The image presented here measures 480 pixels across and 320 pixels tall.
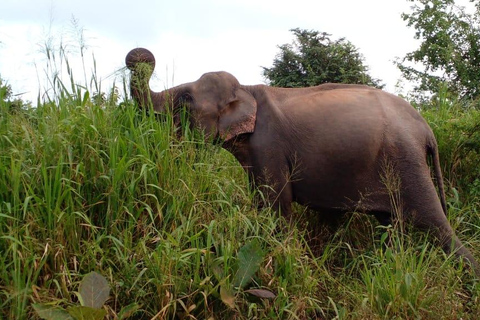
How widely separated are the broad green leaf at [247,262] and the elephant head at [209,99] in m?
1.19

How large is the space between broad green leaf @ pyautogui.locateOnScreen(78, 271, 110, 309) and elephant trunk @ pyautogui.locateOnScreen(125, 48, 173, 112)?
1426mm

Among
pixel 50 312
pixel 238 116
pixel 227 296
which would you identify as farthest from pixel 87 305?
pixel 238 116

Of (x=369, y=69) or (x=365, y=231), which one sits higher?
(x=369, y=69)

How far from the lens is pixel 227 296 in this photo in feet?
11.5

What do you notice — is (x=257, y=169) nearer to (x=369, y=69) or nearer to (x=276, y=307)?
(x=276, y=307)

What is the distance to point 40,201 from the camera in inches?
137

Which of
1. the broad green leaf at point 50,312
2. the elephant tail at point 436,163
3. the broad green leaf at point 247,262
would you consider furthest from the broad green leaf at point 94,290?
the elephant tail at point 436,163

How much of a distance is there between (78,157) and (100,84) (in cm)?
81

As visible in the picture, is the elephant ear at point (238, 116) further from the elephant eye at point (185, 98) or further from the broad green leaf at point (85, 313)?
the broad green leaf at point (85, 313)

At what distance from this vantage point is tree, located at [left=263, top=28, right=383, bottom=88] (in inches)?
711

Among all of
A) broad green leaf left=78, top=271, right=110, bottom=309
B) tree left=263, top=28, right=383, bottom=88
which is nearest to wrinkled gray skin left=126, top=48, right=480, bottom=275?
broad green leaf left=78, top=271, right=110, bottom=309

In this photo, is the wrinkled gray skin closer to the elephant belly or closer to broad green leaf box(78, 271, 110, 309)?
the elephant belly

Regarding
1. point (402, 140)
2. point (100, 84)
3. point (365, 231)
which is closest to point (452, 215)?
point (365, 231)

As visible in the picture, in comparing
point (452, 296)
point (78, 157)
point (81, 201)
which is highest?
point (78, 157)
